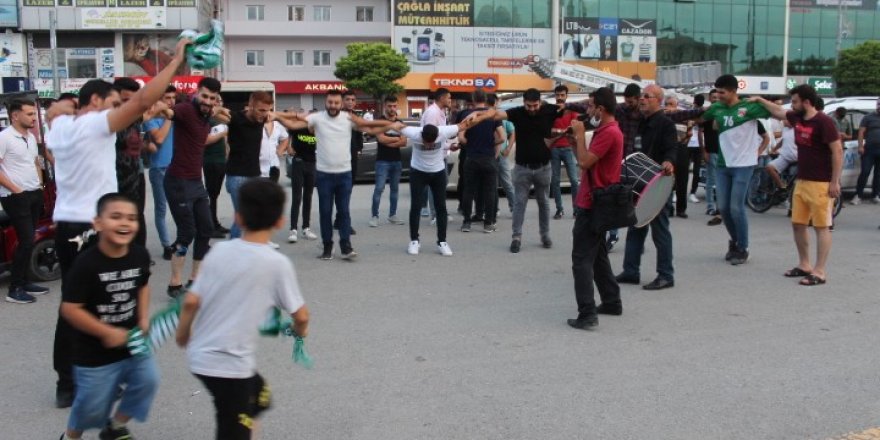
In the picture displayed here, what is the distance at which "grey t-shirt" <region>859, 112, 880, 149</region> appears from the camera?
515 inches

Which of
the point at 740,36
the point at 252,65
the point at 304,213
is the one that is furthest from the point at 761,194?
the point at 740,36

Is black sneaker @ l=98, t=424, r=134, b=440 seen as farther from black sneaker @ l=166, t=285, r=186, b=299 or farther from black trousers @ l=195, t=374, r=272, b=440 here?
black sneaker @ l=166, t=285, r=186, b=299

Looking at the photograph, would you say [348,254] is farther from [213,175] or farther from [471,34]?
[471,34]

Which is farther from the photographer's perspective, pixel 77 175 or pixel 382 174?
pixel 382 174

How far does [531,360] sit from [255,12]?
57270mm

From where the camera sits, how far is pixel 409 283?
7582 mm

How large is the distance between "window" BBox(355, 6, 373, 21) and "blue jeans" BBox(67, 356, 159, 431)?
190 ft

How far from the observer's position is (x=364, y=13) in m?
59.3

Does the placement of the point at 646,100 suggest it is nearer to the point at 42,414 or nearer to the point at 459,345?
the point at 459,345

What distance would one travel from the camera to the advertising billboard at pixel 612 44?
192 feet

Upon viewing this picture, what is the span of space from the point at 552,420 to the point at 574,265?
2038mm

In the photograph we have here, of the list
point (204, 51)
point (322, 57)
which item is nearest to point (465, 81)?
point (322, 57)

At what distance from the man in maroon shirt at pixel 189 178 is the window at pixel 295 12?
54.2 meters

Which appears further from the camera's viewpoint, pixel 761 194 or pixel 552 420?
pixel 761 194
